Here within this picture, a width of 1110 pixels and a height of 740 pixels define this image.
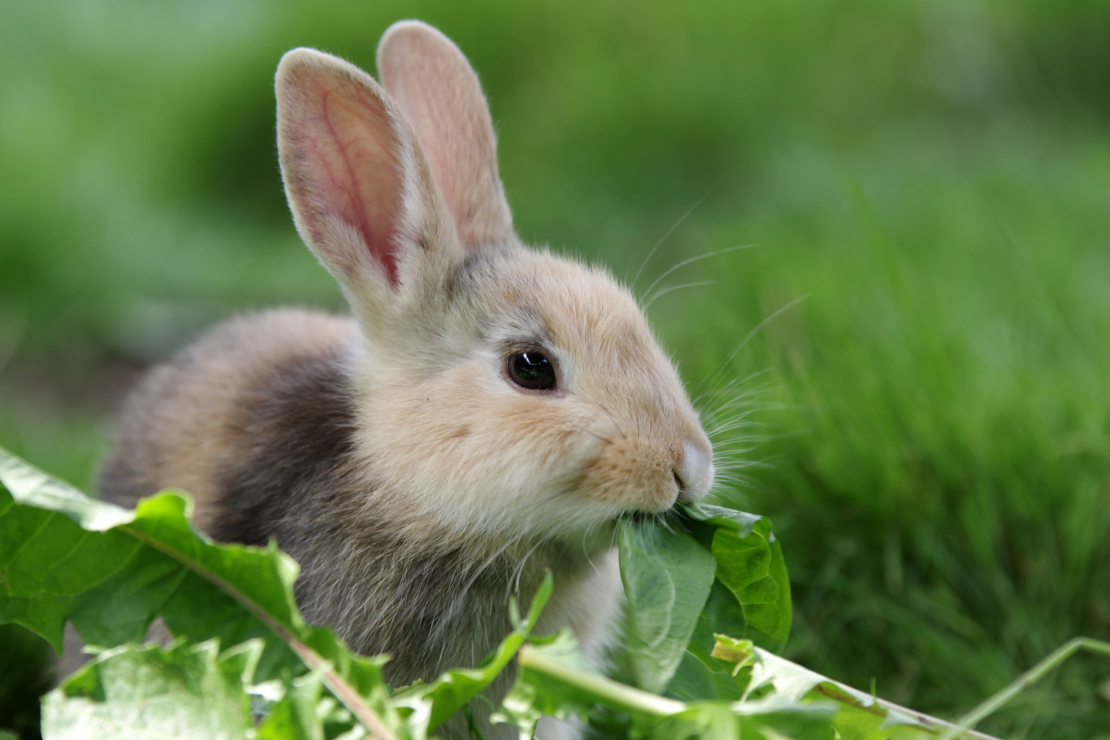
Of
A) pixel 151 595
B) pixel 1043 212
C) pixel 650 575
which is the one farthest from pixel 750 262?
pixel 151 595

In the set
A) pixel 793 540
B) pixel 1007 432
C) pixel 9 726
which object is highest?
pixel 1007 432

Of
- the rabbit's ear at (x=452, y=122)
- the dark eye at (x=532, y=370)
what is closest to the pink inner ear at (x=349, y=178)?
the rabbit's ear at (x=452, y=122)

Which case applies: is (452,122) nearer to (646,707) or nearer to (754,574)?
(754,574)

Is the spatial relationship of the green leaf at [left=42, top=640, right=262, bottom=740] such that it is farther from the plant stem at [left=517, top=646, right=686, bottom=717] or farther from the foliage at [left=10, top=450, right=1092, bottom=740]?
the plant stem at [left=517, top=646, right=686, bottom=717]

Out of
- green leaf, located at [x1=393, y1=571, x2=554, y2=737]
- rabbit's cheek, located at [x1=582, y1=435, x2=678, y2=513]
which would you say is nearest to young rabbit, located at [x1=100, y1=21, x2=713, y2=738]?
rabbit's cheek, located at [x1=582, y1=435, x2=678, y2=513]

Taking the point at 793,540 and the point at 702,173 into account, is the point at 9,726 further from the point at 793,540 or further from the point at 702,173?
the point at 702,173

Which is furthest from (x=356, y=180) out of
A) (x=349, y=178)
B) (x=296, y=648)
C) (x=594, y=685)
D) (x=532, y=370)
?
(x=594, y=685)
